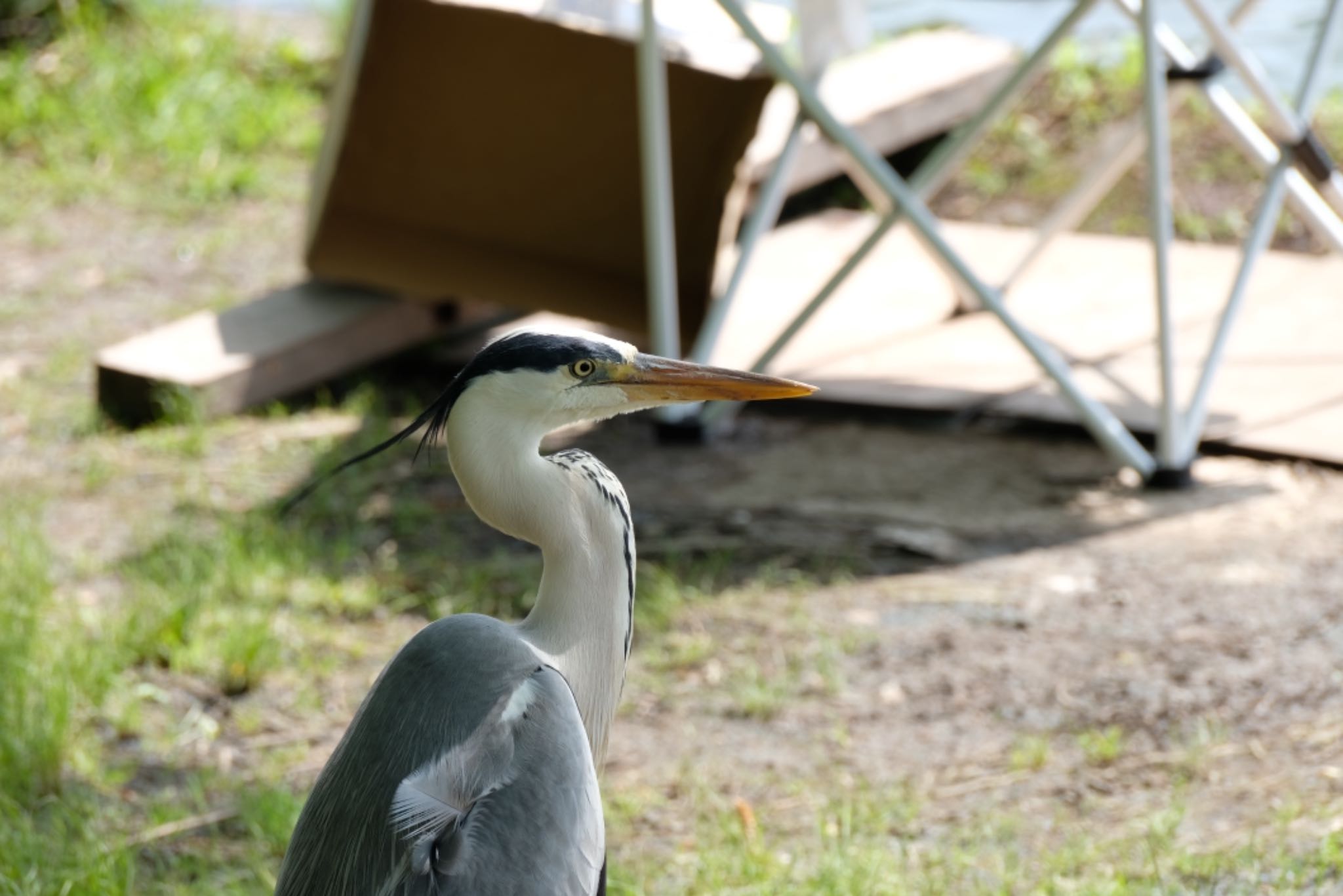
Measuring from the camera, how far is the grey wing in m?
2.27

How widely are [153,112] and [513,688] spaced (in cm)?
624

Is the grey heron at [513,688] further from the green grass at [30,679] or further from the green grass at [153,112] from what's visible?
the green grass at [153,112]

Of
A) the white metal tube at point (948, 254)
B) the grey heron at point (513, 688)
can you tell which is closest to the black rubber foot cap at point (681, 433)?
the white metal tube at point (948, 254)

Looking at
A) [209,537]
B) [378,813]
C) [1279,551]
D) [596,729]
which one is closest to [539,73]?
[209,537]

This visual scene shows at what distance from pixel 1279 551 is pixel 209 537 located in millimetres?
2784

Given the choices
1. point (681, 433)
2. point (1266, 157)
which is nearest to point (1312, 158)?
point (1266, 157)

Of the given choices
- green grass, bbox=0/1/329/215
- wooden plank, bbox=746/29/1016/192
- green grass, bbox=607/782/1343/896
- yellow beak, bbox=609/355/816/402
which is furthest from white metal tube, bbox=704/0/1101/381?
green grass, bbox=0/1/329/215

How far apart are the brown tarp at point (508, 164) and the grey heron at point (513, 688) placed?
270cm

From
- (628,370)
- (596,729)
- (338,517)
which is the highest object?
(628,370)

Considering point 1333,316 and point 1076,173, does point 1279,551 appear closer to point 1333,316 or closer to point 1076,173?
point 1333,316

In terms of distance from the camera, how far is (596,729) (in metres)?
2.78

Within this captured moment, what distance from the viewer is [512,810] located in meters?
2.33

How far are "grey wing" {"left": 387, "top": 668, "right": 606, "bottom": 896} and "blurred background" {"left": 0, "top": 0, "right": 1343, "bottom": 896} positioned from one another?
2.41 feet

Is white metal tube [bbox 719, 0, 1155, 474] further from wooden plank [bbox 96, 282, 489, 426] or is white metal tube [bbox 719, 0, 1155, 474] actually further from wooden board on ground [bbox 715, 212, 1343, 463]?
wooden plank [bbox 96, 282, 489, 426]
